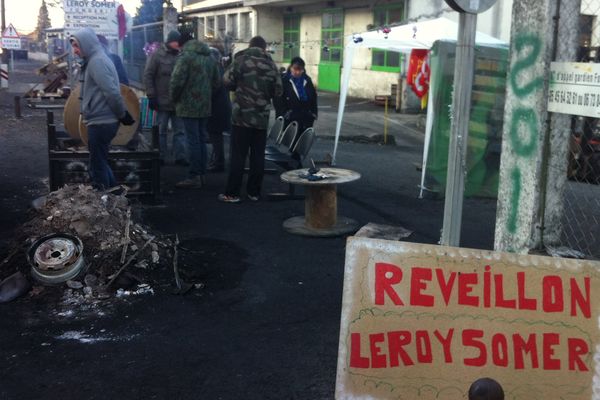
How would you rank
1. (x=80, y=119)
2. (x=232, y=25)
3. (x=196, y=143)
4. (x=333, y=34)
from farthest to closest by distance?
(x=232, y=25)
(x=333, y=34)
(x=196, y=143)
(x=80, y=119)

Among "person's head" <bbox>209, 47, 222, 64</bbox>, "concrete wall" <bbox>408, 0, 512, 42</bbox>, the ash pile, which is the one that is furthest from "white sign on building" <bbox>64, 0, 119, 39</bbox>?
"concrete wall" <bbox>408, 0, 512, 42</bbox>

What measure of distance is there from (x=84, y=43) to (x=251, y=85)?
1912 millimetres

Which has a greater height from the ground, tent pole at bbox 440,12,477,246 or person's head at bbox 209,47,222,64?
person's head at bbox 209,47,222,64

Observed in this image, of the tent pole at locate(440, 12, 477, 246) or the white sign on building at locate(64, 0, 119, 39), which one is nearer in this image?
the tent pole at locate(440, 12, 477, 246)

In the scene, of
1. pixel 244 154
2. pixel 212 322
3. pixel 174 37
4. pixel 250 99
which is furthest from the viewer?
pixel 174 37

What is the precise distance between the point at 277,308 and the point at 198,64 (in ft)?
14.6

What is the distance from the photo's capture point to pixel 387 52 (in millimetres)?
20469

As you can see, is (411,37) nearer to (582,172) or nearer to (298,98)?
(298,98)

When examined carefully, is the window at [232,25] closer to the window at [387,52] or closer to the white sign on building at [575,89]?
the window at [387,52]

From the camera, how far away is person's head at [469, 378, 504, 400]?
2.23 metres

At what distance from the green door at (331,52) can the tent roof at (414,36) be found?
13.9 m

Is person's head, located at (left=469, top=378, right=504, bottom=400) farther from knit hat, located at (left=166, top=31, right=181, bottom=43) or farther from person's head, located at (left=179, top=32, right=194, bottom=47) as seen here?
knit hat, located at (left=166, top=31, right=181, bottom=43)

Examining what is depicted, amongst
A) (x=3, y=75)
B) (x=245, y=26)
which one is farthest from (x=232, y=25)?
(x=3, y=75)

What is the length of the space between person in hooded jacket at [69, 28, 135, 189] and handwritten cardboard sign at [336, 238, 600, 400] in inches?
181
